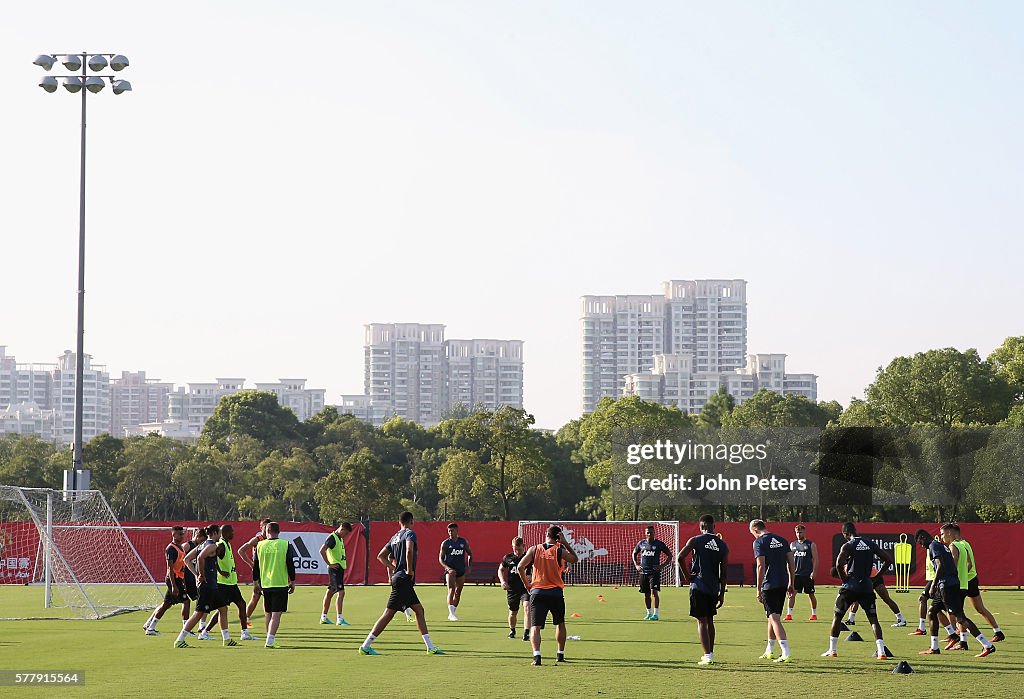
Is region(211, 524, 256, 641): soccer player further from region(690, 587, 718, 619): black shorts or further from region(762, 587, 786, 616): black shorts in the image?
region(762, 587, 786, 616): black shorts

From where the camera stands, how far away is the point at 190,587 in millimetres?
21328

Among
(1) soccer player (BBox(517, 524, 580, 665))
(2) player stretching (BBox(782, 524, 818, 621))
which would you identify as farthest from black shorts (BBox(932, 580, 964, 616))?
A: (2) player stretching (BBox(782, 524, 818, 621))

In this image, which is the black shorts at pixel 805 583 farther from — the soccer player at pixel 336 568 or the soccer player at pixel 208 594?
the soccer player at pixel 208 594

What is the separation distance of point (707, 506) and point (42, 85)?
45.3m

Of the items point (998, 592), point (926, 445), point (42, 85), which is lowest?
point (998, 592)

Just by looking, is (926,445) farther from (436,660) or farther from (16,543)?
(436,660)

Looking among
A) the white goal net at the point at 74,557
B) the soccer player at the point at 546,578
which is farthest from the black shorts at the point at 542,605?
the white goal net at the point at 74,557

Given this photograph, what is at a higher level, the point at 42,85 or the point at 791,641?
the point at 42,85

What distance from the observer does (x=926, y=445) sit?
60344mm

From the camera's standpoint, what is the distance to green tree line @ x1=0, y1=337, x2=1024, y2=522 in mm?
60562

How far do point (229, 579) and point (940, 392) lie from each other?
5086cm

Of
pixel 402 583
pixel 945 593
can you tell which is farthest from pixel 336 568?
pixel 945 593

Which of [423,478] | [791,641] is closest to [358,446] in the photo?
[423,478]

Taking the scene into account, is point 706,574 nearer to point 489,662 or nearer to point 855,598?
point 855,598
